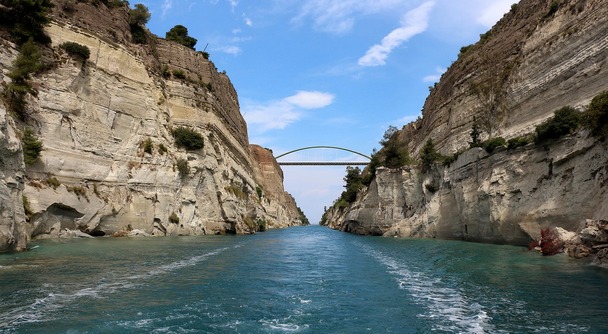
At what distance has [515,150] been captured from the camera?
24172 mm

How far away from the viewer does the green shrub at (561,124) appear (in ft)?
66.4

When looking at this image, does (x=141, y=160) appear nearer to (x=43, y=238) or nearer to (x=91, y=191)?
(x=91, y=191)

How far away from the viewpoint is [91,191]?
1070 inches

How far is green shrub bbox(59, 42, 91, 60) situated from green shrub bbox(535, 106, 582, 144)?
30.8m

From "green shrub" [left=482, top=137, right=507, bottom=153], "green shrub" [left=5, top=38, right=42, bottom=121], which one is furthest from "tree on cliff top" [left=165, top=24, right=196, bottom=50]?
"green shrub" [left=482, top=137, right=507, bottom=153]

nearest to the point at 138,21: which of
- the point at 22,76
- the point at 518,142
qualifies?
the point at 22,76

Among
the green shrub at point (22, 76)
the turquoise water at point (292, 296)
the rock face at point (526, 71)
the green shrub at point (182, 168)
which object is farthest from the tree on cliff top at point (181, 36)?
the turquoise water at point (292, 296)

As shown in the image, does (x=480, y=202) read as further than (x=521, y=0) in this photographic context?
No

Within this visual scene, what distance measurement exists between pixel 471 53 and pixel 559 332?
39.2 meters

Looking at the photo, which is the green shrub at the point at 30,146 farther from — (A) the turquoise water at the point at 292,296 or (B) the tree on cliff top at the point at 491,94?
(B) the tree on cliff top at the point at 491,94

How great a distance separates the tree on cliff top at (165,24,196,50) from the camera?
54.4 metres

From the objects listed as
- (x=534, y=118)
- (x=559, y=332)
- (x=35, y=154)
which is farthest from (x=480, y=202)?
(x=35, y=154)

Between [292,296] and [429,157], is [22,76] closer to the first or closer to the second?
[292,296]

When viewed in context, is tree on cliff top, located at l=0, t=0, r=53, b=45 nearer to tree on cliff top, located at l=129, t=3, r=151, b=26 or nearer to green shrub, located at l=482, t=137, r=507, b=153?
tree on cliff top, located at l=129, t=3, r=151, b=26
